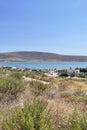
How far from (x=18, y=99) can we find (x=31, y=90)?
5.85 ft

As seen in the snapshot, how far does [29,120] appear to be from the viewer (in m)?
4.57

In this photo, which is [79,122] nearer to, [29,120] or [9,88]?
[29,120]

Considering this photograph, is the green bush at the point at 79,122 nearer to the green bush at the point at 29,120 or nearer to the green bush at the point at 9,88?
the green bush at the point at 29,120

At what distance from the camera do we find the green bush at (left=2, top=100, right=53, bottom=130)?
183 inches

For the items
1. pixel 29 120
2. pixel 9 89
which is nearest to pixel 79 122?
pixel 29 120

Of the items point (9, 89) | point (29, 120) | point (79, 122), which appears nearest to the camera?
point (29, 120)

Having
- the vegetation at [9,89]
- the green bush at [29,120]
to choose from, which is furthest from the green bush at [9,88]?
the green bush at [29,120]

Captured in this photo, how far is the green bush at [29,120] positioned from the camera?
15.3ft

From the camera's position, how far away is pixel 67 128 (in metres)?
5.21

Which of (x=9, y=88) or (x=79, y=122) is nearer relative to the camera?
(x=79, y=122)

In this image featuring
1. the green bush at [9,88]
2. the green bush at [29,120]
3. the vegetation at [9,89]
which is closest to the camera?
the green bush at [29,120]

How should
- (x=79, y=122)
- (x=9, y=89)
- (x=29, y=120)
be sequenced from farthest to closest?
(x=9, y=89), (x=79, y=122), (x=29, y=120)

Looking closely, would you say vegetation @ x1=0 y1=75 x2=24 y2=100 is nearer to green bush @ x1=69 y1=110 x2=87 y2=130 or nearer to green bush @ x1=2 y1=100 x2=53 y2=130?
green bush @ x1=2 y1=100 x2=53 y2=130

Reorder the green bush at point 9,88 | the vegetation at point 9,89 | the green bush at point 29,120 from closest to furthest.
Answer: the green bush at point 29,120
the vegetation at point 9,89
the green bush at point 9,88
